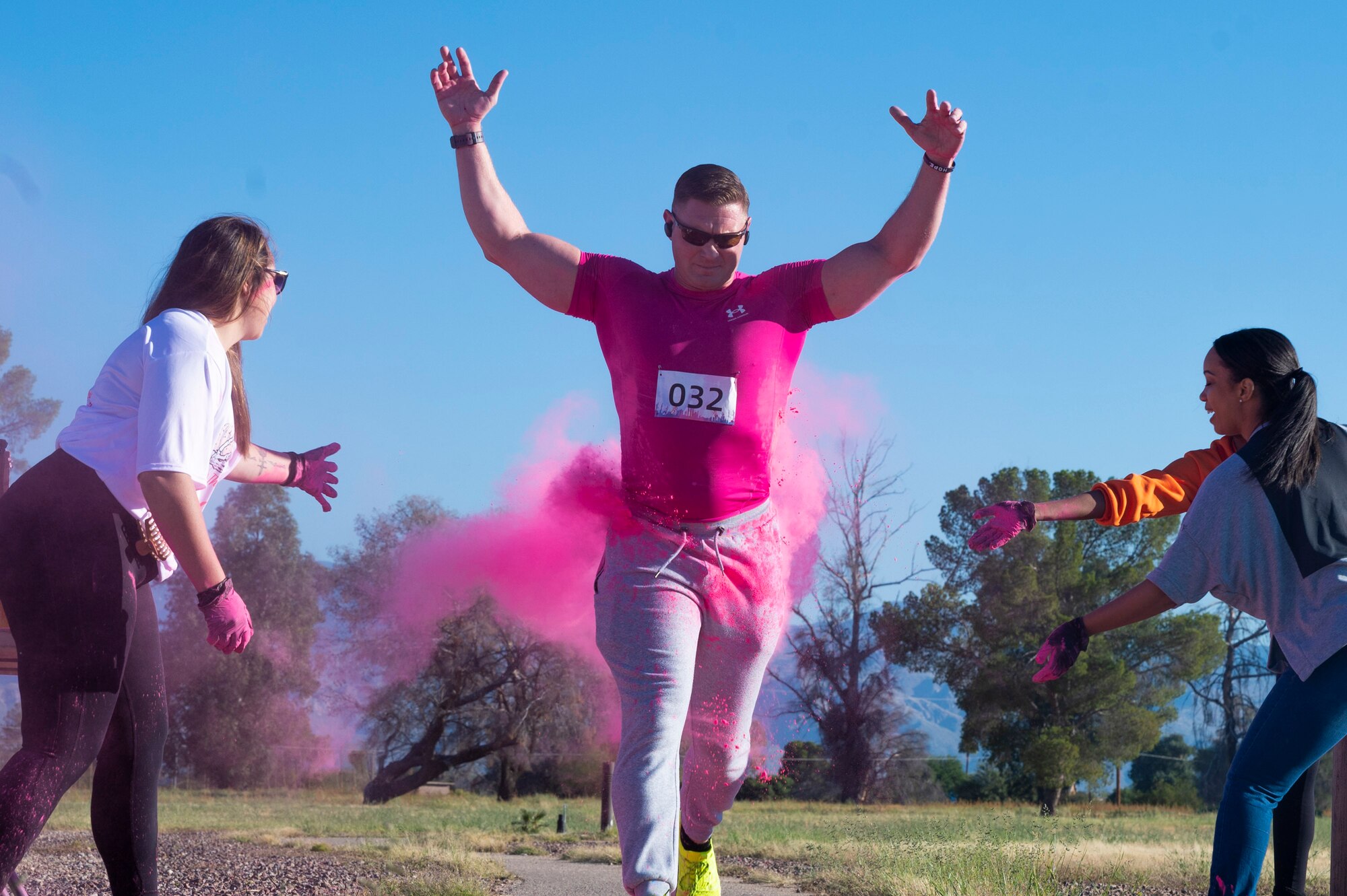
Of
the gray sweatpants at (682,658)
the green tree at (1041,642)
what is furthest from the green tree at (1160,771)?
the gray sweatpants at (682,658)

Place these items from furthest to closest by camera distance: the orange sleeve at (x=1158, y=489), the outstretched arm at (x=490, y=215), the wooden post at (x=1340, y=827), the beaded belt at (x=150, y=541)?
the wooden post at (x=1340, y=827)
the orange sleeve at (x=1158, y=489)
the outstretched arm at (x=490, y=215)
the beaded belt at (x=150, y=541)

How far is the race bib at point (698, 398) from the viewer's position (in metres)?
3.38

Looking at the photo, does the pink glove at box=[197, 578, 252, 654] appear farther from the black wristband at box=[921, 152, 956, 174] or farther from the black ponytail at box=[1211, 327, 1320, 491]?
the black ponytail at box=[1211, 327, 1320, 491]

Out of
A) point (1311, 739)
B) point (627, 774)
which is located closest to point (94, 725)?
point (627, 774)

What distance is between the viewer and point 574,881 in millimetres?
6527

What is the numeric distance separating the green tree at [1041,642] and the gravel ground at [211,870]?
26.7m

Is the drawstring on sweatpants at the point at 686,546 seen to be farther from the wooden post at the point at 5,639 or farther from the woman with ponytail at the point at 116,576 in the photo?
the wooden post at the point at 5,639

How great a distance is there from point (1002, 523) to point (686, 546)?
4.28ft

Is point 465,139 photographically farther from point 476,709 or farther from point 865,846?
point 476,709

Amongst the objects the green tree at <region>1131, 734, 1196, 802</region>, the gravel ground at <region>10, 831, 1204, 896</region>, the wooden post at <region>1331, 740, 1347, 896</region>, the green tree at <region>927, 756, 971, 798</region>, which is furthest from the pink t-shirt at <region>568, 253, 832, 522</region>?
the green tree at <region>1131, 734, 1196, 802</region>

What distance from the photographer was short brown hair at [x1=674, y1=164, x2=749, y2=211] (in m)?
3.46

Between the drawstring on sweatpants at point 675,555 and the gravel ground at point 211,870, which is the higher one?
the drawstring on sweatpants at point 675,555

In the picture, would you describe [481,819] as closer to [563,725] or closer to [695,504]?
A: [695,504]

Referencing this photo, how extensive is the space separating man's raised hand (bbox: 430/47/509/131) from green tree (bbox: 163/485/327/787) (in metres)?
27.9
